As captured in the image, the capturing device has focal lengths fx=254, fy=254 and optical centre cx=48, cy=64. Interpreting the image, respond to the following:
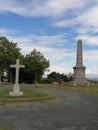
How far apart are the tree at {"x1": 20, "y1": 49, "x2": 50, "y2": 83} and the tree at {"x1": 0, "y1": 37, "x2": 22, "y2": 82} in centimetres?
699

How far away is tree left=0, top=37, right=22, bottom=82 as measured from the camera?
2100 inches

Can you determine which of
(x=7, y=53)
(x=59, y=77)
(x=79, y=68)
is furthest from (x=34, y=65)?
(x=79, y=68)

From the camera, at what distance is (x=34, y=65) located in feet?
206

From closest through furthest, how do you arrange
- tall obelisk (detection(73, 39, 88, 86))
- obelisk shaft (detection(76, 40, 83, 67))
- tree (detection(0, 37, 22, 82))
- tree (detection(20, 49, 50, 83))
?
tall obelisk (detection(73, 39, 88, 86)) → obelisk shaft (detection(76, 40, 83, 67)) → tree (detection(0, 37, 22, 82)) → tree (detection(20, 49, 50, 83))

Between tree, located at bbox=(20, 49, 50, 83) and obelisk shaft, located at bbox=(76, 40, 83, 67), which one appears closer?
obelisk shaft, located at bbox=(76, 40, 83, 67)

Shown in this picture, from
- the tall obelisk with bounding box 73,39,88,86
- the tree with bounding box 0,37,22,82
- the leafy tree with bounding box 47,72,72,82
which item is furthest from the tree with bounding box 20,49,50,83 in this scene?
the tall obelisk with bounding box 73,39,88,86

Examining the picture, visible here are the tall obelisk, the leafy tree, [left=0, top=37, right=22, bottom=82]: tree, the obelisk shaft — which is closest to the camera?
the tall obelisk

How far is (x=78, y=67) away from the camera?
154 ft

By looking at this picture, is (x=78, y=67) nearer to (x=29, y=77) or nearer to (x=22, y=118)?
(x=29, y=77)

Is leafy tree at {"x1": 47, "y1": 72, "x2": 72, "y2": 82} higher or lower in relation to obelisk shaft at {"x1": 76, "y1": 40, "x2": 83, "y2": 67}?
lower

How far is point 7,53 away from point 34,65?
10480 mm

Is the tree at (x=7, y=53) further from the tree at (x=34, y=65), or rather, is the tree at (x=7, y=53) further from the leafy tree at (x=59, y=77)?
the leafy tree at (x=59, y=77)

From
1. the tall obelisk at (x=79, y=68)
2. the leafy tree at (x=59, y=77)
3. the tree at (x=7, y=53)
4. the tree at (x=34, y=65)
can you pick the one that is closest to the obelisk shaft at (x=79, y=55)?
the tall obelisk at (x=79, y=68)

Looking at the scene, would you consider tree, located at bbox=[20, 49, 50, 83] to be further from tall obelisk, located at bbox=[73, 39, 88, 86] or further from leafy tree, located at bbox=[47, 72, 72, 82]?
tall obelisk, located at bbox=[73, 39, 88, 86]
